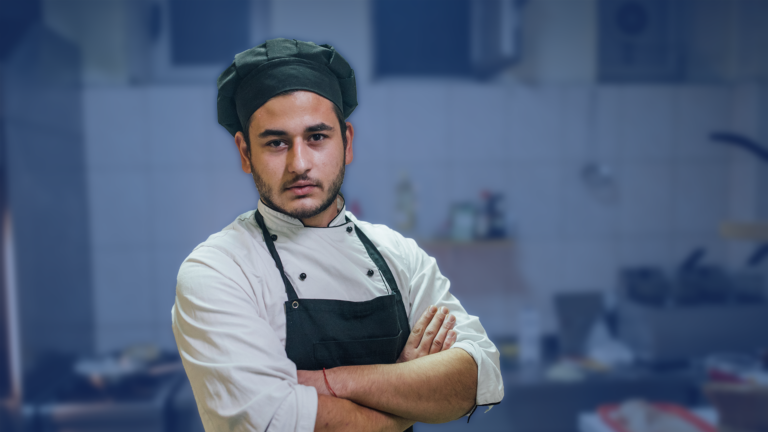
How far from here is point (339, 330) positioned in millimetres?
831

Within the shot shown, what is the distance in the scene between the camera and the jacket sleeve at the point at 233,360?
697 mm

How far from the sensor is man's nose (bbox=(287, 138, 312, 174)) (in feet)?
2.59

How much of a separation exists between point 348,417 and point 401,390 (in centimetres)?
8

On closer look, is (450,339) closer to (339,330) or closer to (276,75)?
(339,330)

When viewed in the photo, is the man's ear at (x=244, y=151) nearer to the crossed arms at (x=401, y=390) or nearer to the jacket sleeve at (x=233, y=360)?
the jacket sleeve at (x=233, y=360)

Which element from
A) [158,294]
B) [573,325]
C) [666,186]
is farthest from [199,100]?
[666,186]

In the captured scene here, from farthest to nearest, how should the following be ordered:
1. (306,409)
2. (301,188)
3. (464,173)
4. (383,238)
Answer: (464,173) < (383,238) < (301,188) < (306,409)

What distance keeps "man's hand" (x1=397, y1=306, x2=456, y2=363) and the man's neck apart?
0.70 ft

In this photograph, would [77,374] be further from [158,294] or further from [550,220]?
[550,220]

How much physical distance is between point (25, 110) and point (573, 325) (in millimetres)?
2386

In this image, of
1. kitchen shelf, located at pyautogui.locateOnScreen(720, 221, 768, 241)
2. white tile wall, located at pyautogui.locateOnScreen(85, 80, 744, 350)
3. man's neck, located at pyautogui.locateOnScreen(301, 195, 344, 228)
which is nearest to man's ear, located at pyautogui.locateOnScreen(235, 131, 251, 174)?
man's neck, located at pyautogui.locateOnScreen(301, 195, 344, 228)

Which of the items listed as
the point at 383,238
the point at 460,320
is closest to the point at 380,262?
the point at 383,238

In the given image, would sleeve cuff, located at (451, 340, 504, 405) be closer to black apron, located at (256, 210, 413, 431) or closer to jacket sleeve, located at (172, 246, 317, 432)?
black apron, located at (256, 210, 413, 431)

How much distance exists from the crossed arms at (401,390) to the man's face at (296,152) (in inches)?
9.8
